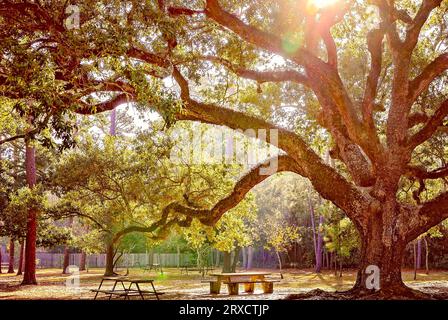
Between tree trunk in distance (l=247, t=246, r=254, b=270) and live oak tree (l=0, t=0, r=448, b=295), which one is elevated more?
live oak tree (l=0, t=0, r=448, b=295)

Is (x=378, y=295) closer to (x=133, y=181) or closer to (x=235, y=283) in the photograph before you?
(x=235, y=283)

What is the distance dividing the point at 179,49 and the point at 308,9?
338cm

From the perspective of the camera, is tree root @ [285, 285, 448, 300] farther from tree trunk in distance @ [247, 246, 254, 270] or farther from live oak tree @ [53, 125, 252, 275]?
tree trunk in distance @ [247, 246, 254, 270]

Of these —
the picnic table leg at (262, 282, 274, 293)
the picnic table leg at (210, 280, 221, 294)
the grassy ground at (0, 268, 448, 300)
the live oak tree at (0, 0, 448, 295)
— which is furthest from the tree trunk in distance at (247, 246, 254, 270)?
the live oak tree at (0, 0, 448, 295)

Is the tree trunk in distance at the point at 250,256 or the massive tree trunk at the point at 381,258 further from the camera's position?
the tree trunk in distance at the point at 250,256

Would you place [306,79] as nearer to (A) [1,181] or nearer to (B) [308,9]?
(B) [308,9]

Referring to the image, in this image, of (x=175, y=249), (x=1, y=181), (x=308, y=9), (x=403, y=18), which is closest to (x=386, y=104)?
(x=403, y=18)

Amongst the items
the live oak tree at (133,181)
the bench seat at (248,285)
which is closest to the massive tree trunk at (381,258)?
the bench seat at (248,285)

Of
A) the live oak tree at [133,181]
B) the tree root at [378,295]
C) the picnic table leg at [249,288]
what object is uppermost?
the live oak tree at [133,181]

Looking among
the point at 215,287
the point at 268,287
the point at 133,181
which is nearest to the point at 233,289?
the point at 215,287

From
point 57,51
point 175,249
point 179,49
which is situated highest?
point 179,49

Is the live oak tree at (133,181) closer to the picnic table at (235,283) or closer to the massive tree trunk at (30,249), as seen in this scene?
the massive tree trunk at (30,249)

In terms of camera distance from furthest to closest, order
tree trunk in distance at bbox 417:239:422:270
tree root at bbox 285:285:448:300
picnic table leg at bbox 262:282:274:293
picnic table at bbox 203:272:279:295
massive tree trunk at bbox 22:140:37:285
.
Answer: tree trunk in distance at bbox 417:239:422:270 < massive tree trunk at bbox 22:140:37:285 < picnic table leg at bbox 262:282:274:293 < picnic table at bbox 203:272:279:295 < tree root at bbox 285:285:448:300

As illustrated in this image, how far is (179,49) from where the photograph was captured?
Result: 1254 cm
